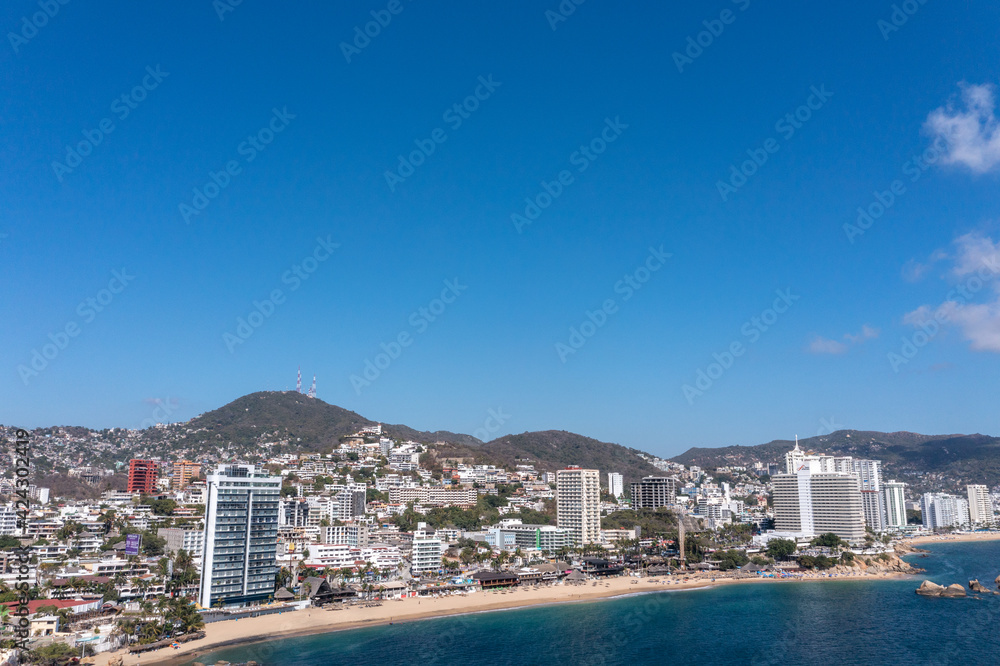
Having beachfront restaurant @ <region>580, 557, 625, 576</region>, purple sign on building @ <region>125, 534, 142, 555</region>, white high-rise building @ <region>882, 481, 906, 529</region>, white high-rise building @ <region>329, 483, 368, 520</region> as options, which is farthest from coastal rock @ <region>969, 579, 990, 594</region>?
white high-rise building @ <region>882, 481, 906, 529</region>

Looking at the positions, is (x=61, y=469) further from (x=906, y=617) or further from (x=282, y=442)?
(x=906, y=617)

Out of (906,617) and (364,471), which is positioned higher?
(364,471)

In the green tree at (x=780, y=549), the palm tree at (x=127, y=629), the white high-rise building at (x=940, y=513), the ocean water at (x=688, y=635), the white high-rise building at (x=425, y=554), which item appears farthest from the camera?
the white high-rise building at (x=940, y=513)

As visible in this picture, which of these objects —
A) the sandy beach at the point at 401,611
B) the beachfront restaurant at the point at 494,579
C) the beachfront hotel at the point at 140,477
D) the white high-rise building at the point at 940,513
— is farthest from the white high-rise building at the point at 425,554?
the white high-rise building at the point at 940,513

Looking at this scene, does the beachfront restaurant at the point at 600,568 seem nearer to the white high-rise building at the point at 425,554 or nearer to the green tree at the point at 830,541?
the white high-rise building at the point at 425,554

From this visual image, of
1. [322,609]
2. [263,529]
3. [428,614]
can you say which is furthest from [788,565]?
[263,529]

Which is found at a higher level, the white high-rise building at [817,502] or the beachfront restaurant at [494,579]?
the white high-rise building at [817,502]

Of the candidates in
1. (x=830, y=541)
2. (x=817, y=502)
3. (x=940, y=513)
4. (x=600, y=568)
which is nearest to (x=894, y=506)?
(x=940, y=513)
